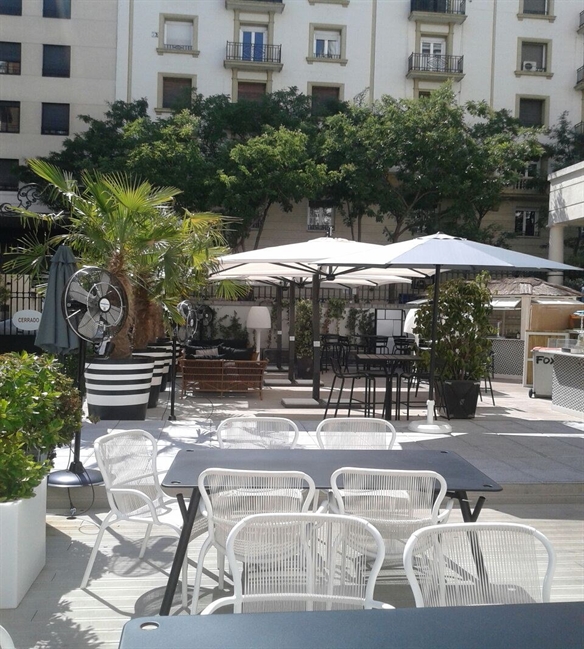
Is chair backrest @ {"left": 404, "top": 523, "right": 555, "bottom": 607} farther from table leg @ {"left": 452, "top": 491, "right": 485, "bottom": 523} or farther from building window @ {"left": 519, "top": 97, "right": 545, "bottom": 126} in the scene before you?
building window @ {"left": 519, "top": 97, "right": 545, "bottom": 126}

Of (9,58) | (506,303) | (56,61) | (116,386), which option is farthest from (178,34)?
(116,386)

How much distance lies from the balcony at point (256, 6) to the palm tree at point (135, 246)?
20347 millimetres

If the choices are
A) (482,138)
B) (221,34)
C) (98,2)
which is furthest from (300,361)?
(98,2)

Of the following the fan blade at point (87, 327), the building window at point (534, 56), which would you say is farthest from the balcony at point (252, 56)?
the fan blade at point (87, 327)

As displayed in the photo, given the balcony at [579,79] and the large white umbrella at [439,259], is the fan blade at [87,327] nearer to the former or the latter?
the large white umbrella at [439,259]

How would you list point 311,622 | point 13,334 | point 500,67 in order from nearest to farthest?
point 311,622
point 13,334
point 500,67

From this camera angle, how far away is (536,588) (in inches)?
106

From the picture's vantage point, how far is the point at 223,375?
38.5 feet

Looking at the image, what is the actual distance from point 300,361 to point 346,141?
13101mm

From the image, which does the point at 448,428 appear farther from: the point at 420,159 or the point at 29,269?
the point at 420,159

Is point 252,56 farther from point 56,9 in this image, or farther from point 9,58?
point 9,58

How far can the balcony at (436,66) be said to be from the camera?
1138 inches

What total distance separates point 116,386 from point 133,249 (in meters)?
1.87

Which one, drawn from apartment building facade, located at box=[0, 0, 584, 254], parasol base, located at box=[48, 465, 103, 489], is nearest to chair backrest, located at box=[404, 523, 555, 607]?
parasol base, located at box=[48, 465, 103, 489]
